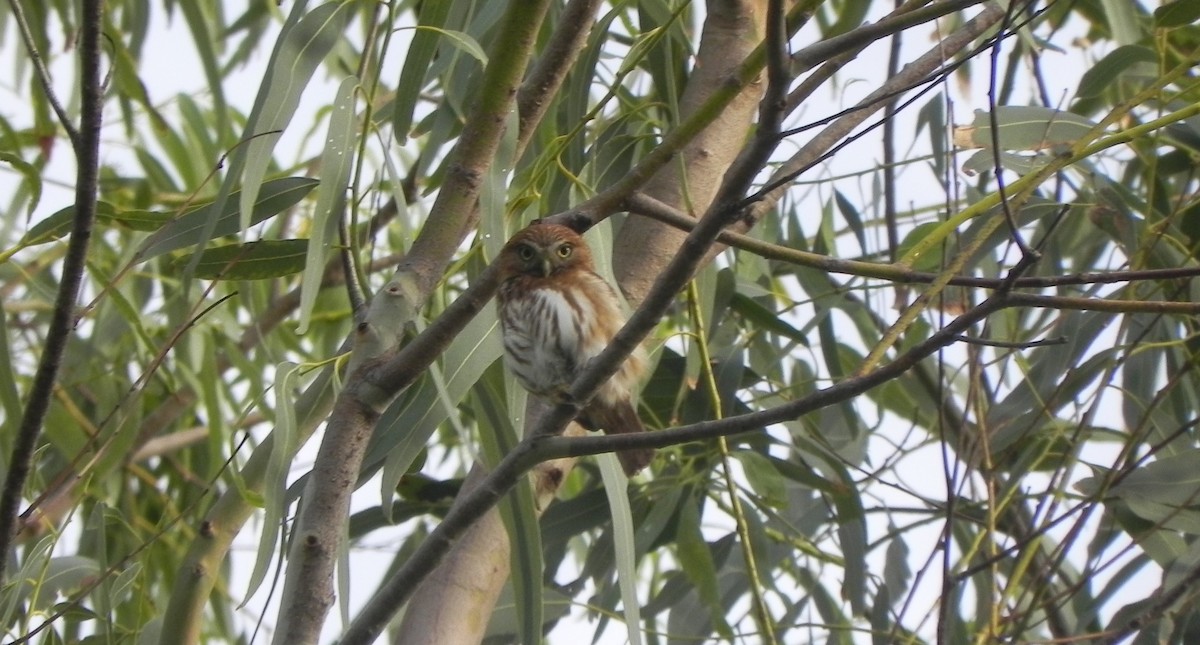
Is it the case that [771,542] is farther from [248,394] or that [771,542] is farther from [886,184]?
[248,394]

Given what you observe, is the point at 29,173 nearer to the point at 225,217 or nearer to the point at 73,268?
the point at 225,217

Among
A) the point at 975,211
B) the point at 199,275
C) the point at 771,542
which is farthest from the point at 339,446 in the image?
the point at 771,542

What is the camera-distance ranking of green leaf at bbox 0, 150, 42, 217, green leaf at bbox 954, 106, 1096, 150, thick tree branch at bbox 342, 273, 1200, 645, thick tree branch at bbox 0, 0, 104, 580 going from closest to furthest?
1. thick tree branch at bbox 342, 273, 1200, 645
2. thick tree branch at bbox 0, 0, 104, 580
3. green leaf at bbox 0, 150, 42, 217
4. green leaf at bbox 954, 106, 1096, 150

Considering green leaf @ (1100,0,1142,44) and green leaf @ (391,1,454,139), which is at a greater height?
green leaf @ (1100,0,1142,44)

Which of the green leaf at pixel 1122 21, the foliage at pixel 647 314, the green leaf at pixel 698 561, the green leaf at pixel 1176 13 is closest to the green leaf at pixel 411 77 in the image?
the foliage at pixel 647 314

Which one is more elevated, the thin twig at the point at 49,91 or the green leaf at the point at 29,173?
the green leaf at the point at 29,173

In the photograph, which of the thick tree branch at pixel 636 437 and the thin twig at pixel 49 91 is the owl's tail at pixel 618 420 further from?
the thin twig at pixel 49 91

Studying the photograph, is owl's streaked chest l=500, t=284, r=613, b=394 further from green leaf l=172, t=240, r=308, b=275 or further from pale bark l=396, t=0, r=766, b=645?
green leaf l=172, t=240, r=308, b=275

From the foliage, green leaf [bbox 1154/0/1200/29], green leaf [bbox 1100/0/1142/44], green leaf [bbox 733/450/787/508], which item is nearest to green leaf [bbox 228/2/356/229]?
the foliage

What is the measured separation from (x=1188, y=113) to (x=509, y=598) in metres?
1.73

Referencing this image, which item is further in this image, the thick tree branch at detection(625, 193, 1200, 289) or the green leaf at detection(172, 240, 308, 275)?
the green leaf at detection(172, 240, 308, 275)

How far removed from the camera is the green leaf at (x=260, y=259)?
2240 millimetres

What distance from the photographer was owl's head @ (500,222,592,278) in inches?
114

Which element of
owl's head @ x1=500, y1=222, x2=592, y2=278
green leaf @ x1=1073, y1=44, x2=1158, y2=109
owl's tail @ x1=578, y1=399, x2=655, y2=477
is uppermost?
green leaf @ x1=1073, y1=44, x2=1158, y2=109
